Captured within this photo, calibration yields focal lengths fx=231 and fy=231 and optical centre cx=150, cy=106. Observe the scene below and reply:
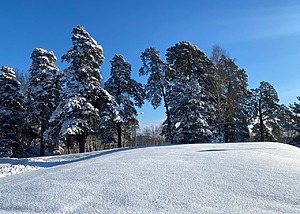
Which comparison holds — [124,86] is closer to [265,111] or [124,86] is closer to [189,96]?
[189,96]

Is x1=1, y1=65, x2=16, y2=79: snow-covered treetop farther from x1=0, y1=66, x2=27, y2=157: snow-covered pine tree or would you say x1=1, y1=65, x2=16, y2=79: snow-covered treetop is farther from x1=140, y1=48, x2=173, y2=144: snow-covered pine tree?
x1=140, y1=48, x2=173, y2=144: snow-covered pine tree

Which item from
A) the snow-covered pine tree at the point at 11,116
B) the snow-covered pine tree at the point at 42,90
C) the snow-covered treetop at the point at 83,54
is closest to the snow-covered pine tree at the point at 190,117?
the snow-covered treetop at the point at 83,54

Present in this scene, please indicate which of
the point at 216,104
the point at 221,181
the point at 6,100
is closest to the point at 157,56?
the point at 216,104

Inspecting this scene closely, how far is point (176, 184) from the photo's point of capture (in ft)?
12.7

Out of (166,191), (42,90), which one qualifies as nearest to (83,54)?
(42,90)

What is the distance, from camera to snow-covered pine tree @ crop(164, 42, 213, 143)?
1739 cm

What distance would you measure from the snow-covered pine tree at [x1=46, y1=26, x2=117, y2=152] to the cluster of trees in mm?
63

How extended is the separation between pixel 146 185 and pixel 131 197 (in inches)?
21.4

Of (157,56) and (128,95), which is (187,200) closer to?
(128,95)

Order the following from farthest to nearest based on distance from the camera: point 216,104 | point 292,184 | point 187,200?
point 216,104
point 292,184
point 187,200

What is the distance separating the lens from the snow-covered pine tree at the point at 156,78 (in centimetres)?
2114

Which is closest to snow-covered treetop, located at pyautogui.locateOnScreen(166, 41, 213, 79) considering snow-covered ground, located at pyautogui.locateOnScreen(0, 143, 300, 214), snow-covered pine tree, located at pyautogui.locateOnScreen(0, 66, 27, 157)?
snow-covered pine tree, located at pyautogui.locateOnScreen(0, 66, 27, 157)

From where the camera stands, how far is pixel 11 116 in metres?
17.5

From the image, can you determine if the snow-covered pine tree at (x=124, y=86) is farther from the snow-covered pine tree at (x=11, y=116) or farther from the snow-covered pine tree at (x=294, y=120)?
the snow-covered pine tree at (x=294, y=120)
